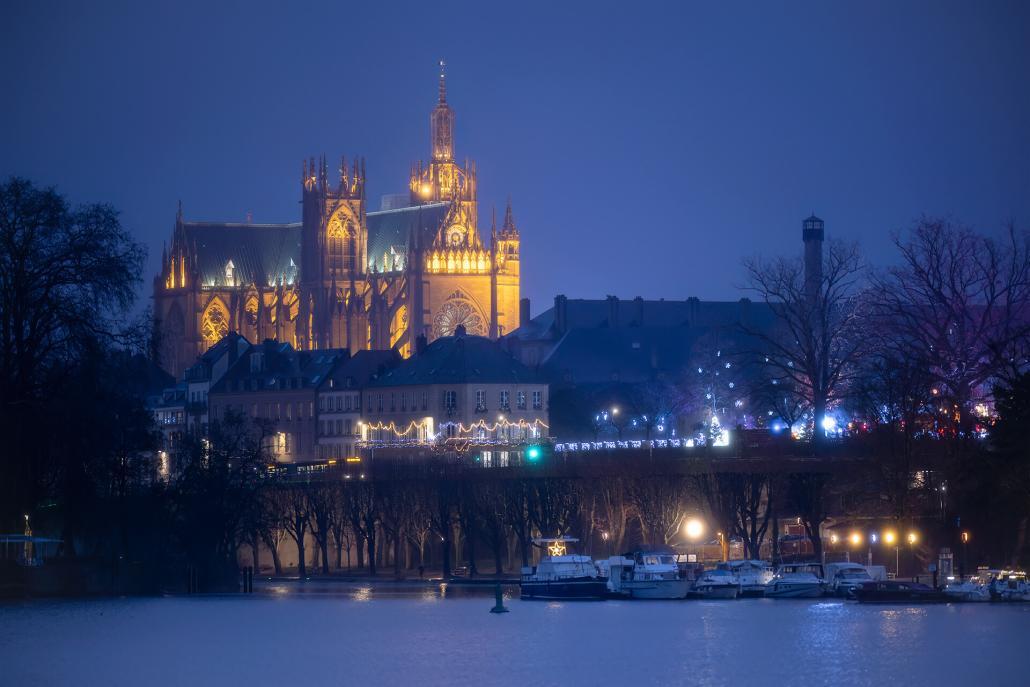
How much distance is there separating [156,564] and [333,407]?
78295 millimetres

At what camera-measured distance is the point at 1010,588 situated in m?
92.2

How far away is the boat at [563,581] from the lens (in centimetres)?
10144

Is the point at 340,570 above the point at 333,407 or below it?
below

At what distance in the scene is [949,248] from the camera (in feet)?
387

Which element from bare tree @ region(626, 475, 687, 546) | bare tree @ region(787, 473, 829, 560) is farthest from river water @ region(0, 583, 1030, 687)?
bare tree @ region(626, 475, 687, 546)

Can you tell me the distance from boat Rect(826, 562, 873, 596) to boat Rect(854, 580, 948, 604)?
1.56 m

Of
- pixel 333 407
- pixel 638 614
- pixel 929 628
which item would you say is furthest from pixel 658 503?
pixel 333 407

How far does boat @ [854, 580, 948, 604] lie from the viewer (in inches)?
3688

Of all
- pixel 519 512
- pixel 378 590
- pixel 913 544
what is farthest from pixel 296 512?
pixel 913 544

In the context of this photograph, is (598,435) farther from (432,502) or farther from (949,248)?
(949,248)

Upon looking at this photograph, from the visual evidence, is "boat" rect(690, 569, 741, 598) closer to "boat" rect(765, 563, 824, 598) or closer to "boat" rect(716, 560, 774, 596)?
"boat" rect(716, 560, 774, 596)

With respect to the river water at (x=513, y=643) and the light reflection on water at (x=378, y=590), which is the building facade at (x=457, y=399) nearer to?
the light reflection on water at (x=378, y=590)

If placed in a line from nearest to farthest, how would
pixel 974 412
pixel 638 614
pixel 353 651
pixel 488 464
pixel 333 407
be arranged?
pixel 353 651
pixel 638 614
pixel 974 412
pixel 488 464
pixel 333 407

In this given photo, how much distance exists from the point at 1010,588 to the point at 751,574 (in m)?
13.3
